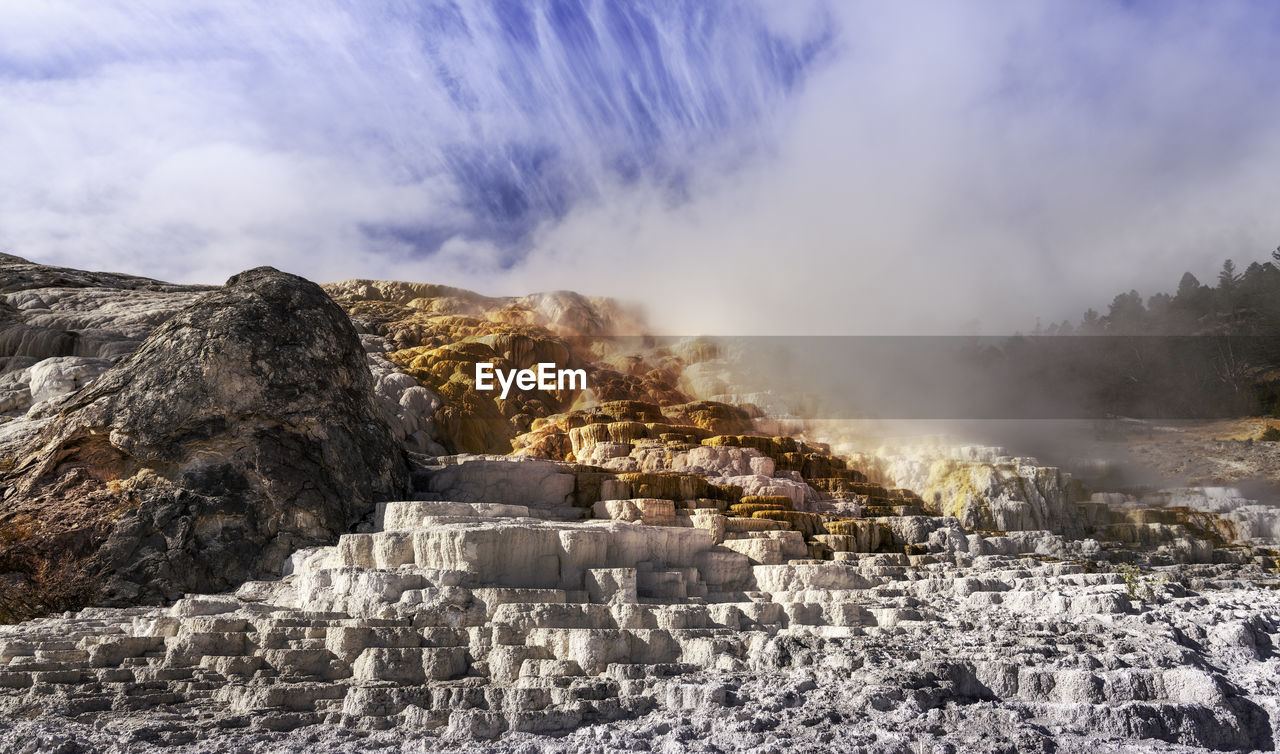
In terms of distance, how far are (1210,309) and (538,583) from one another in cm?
4458

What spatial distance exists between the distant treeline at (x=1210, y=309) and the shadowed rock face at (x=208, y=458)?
4222cm

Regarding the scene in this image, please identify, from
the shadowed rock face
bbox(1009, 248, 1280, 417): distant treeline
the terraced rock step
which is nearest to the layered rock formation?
the terraced rock step

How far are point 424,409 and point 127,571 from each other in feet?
64.1

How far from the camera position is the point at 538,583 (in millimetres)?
14539

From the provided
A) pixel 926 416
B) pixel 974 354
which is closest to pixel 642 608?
pixel 926 416

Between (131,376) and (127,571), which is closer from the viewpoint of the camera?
(127,571)

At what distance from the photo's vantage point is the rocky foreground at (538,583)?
8.99 m

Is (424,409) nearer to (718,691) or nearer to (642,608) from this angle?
(642,608)

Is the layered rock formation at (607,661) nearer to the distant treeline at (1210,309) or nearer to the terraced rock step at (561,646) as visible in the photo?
the terraced rock step at (561,646)

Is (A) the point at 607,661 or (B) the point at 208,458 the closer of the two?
(A) the point at 607,661

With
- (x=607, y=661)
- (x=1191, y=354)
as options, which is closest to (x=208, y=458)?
(x=607, y=661)

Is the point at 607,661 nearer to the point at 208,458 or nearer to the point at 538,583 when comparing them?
the point at 538,583

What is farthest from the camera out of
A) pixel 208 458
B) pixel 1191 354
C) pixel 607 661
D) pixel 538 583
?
pixel 1191 354

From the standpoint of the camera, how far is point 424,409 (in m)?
34.9
